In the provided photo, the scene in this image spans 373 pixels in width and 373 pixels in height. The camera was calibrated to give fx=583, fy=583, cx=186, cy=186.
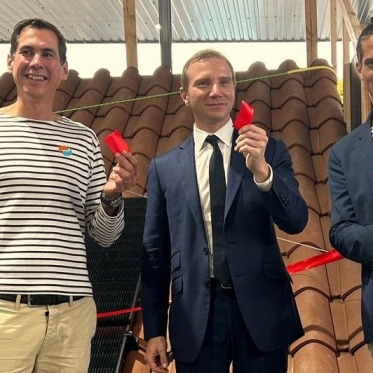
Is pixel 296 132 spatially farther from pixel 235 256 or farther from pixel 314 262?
pixel 235 256

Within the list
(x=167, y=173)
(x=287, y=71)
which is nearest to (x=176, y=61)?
(x=287, y=71)

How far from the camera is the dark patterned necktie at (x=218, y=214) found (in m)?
1.21

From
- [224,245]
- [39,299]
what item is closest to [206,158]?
[224,245]

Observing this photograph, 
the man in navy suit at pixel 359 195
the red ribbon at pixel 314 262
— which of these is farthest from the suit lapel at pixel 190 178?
the red ribbon at pixel 314 262

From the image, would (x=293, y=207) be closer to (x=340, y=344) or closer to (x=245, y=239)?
(x=245, y=239)

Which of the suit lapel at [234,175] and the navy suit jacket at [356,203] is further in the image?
the suit lapel at [234,175]

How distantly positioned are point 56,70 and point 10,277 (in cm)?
45

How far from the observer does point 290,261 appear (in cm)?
219

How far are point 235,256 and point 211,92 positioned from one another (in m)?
0.35

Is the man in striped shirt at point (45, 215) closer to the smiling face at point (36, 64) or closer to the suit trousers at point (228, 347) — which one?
the smiling face at point (36, 64)

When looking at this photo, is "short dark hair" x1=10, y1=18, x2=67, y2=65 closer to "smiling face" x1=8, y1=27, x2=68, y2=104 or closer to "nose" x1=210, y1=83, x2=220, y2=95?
"smiling face" x1=8, y1=27, x2=68, y2=104

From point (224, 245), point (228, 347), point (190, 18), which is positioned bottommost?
point (228, 347)

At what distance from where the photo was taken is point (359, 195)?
3.72 feet

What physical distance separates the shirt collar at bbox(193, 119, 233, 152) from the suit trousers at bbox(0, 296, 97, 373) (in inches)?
16.6
